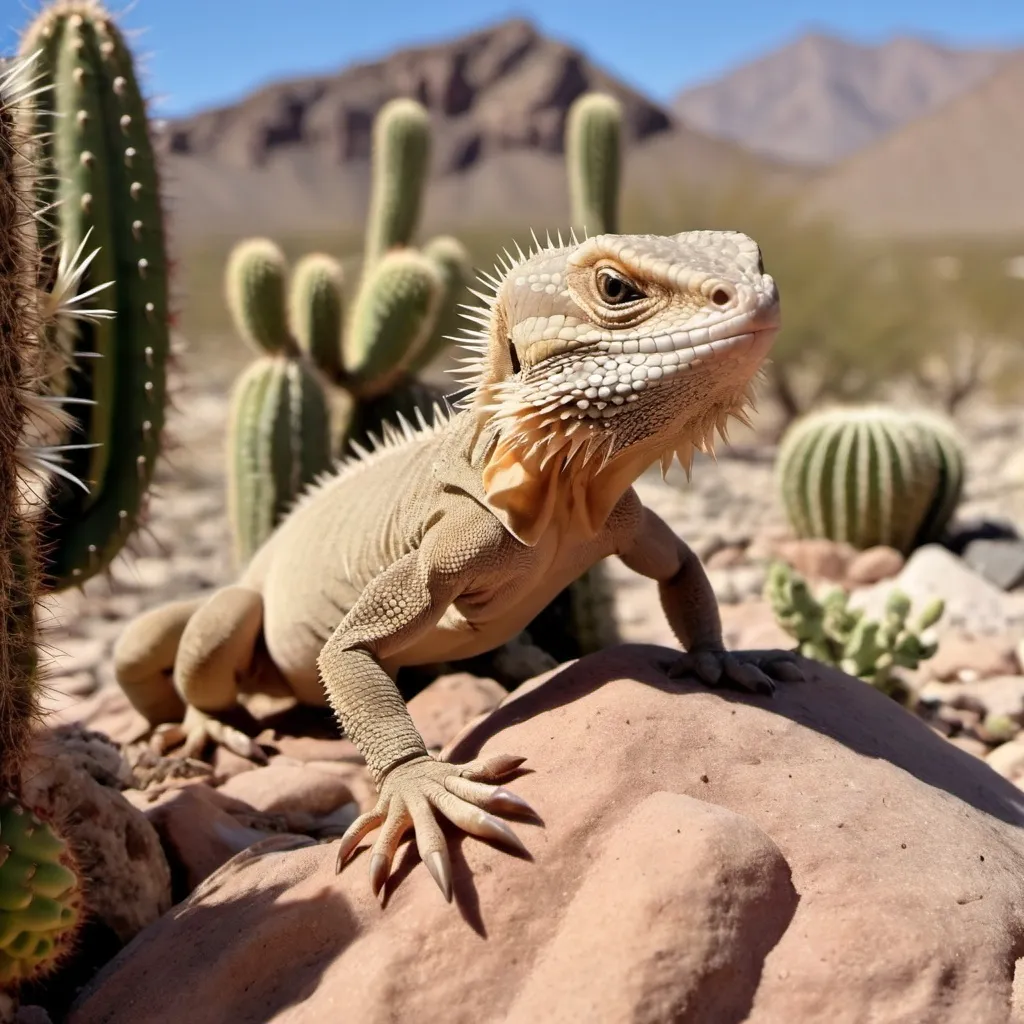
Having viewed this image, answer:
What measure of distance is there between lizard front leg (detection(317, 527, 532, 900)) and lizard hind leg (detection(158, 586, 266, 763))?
1496mm

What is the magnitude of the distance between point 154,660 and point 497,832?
2790 millimetres

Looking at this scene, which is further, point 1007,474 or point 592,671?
point 1007,474

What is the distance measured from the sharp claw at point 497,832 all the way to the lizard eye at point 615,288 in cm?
122

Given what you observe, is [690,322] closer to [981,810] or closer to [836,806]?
[836,806]

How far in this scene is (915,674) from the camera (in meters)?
5.62

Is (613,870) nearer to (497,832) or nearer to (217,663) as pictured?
(497,832)

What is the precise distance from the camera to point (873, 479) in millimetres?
8297

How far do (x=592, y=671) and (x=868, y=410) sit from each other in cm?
636

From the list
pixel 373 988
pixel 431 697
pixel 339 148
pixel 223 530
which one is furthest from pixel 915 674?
pixel 339 148

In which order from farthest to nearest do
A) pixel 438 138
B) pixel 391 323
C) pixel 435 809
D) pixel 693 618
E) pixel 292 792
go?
1. pixel 438 138
2. pixel 391 323
3. pixel 292 792
4. pixel 693 618
5. pixel 435 809

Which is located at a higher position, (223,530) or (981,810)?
(981,810)

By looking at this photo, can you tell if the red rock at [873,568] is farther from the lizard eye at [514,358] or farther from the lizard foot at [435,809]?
the lizard foot at [435,809]

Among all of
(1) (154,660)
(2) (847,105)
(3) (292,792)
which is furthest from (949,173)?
(2) (847,105)

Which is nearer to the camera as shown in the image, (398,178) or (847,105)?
(398,178)
